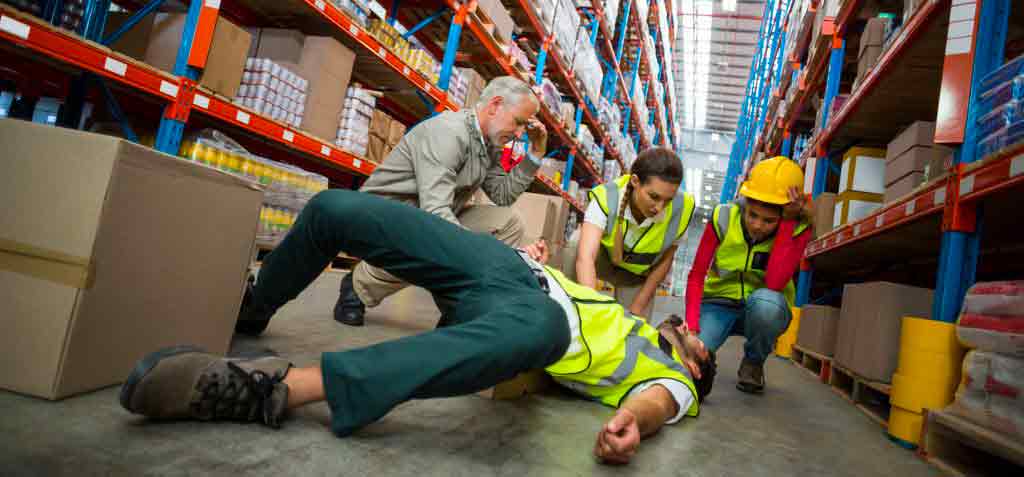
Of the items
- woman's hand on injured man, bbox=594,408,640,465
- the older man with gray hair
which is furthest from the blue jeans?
woman's hand on injured man, bbox=594,408,640,465

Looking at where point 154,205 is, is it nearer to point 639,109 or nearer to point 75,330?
point 75,330

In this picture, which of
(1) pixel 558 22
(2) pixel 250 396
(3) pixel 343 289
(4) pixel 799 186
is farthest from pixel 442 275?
(1) pixel 558 22

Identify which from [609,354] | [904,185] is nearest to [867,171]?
[904,185]

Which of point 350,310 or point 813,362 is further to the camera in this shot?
point 813,362

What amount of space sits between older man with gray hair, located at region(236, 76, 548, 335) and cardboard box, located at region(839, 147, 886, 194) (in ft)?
7.93

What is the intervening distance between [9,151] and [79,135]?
19 centimetres

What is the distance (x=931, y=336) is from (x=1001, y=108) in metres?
0.80

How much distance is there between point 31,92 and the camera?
487 cm

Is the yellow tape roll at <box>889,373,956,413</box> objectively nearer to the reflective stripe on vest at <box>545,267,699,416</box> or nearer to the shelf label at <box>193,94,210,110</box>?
the reflective stripe on vest at <box>545,267,699,416</box>

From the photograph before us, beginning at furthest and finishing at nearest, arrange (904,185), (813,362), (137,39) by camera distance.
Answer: (813,362) < (137,39) < (904,185)

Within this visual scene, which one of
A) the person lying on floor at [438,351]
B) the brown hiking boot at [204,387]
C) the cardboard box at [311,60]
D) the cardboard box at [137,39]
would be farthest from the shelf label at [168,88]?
the brown hiking boot at [204,387]

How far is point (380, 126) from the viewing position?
5.02 metres

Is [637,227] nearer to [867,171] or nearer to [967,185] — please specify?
[967,185]

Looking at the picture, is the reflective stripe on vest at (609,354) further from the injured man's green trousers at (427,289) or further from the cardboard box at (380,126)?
the cardboard box at (380,126)
